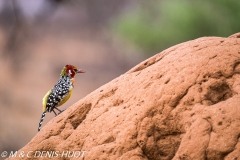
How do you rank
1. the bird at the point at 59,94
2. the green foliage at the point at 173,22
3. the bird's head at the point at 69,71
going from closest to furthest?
the bird at the point at 59,94 → the green foliage at the point at 173,22 → the bird's head at the point at 69,71

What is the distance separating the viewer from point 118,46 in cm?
454

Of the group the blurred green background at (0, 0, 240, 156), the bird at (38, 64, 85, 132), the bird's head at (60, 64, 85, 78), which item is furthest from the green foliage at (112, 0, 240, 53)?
the bird at (38, 64, 85, 132)

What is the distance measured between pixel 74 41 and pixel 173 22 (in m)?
1.39

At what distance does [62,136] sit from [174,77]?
3.62 feet

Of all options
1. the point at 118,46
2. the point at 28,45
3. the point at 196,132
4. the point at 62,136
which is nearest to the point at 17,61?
the point at 28,45

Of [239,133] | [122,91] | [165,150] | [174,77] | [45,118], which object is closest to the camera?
[239,133]

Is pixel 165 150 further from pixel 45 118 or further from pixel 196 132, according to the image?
pixel 45 118

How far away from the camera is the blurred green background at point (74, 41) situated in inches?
171

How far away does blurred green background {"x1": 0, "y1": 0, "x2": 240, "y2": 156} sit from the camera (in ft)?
14.3

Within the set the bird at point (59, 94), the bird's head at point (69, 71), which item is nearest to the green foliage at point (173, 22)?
the bird's head at point (69, 71)

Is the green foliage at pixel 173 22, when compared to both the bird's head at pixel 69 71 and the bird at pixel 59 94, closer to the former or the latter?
the bird's head at pixel 69 71

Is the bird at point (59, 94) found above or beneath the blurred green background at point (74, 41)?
beneath

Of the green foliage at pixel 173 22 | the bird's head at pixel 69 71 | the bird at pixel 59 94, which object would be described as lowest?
the bird at pixel 59 94

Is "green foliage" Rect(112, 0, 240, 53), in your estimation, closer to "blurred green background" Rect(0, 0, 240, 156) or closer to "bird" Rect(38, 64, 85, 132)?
"blurred green background" Rect(0, 0, 240, 156)
